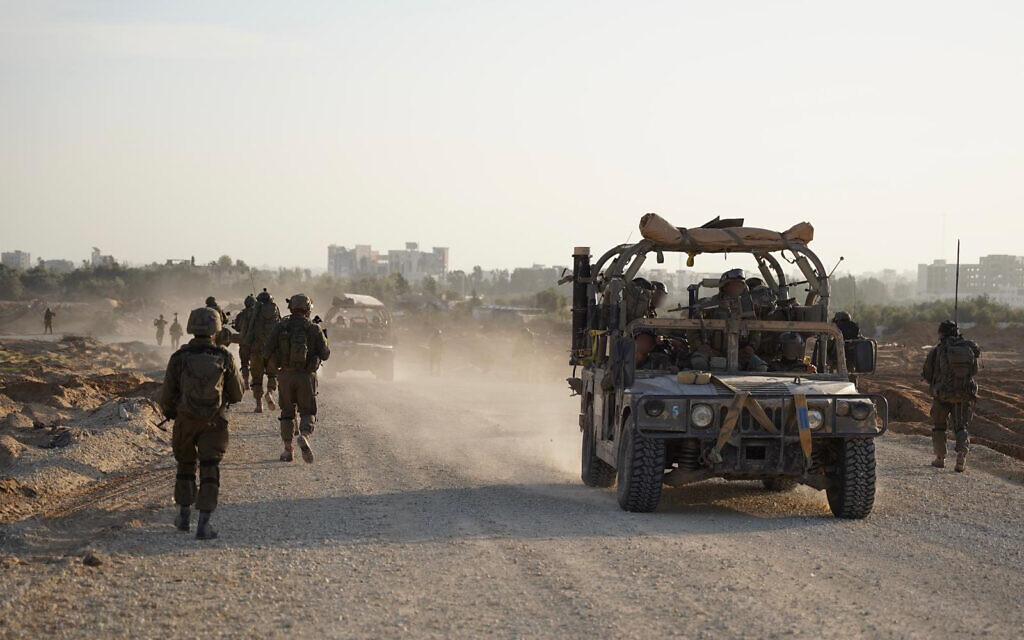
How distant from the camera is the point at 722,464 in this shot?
34.5 ft

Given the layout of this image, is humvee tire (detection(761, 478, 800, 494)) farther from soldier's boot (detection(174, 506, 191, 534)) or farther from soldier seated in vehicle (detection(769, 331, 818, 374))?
soldier's boot (detection(174, 506, 191, 534))

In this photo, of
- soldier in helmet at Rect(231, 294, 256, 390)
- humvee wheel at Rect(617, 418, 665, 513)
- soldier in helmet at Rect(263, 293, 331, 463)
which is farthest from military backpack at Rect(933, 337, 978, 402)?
soldier in helmet at Rect(231, 294, 256, 390)

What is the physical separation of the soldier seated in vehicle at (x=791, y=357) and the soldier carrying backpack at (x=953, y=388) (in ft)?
13.7

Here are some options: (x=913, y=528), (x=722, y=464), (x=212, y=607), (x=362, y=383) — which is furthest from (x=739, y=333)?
(x=362, y=383)

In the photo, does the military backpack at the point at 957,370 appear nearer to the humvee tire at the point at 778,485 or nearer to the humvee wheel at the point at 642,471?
the humvee tire at the point at 778,485

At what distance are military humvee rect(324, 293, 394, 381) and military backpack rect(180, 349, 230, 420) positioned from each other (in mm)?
22761

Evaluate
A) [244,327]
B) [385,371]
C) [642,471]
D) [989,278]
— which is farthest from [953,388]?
[989,278]

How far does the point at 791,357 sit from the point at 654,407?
212cm

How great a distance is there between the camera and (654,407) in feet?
34.2

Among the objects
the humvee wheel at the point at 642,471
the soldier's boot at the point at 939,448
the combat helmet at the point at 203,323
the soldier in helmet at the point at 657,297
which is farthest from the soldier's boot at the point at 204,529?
the soldier's boot at the point at 939,448

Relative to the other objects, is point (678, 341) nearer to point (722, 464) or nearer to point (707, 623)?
point (722, 464)

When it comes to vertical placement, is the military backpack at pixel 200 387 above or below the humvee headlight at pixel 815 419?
above

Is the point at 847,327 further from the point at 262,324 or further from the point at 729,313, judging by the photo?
the point at 262,324

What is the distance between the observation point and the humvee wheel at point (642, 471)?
10.6 m
